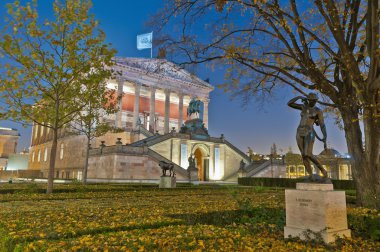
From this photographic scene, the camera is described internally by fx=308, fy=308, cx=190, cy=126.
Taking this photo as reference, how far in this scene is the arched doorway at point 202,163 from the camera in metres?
48.2

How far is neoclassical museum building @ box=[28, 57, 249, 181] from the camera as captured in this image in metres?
36.7

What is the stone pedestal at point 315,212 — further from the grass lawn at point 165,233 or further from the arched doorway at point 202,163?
the arched doorway at point 202,163

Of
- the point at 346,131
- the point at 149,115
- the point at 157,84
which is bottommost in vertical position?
the point at 346,131

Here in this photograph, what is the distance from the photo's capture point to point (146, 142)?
42.2 m

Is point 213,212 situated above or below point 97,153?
below

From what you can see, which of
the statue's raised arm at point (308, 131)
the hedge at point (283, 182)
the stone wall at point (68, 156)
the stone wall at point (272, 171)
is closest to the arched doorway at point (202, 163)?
the stone wall at point (272, 171)

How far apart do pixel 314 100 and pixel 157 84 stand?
61672 millimetres

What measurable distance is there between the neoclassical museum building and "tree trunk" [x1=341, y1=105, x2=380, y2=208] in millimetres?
12815

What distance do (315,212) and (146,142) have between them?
36.4 meters

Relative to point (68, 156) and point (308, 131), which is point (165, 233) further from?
point (68, 156)

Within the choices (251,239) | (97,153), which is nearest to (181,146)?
(97,153)

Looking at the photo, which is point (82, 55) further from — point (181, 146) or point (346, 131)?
point (181, 146)

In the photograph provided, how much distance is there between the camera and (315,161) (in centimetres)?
831

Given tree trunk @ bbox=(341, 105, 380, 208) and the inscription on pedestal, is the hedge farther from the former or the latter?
the inscription on pedestal
